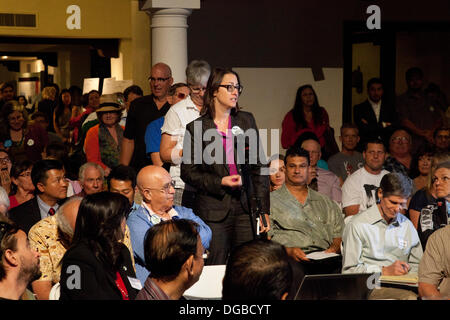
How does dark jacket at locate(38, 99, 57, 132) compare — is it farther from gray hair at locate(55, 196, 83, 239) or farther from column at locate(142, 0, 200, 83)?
gray hair at locate(55, 196, 83, 239)

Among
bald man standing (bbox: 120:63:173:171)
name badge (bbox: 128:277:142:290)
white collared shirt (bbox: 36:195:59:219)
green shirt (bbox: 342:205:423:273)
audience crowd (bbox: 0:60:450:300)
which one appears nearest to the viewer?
audience crowd (bbox: 0:60:450:300)

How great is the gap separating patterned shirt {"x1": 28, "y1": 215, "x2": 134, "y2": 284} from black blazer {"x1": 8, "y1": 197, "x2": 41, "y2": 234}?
66 centimetres

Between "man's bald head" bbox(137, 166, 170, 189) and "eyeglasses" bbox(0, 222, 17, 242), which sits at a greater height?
"man's bald head" bbox(137, 166, 170, 189)

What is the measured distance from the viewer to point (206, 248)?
402 centimetres

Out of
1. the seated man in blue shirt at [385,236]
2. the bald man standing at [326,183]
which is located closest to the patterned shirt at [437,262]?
the seated man in blue shirt at [385,236]

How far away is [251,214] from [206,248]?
12.0 inches

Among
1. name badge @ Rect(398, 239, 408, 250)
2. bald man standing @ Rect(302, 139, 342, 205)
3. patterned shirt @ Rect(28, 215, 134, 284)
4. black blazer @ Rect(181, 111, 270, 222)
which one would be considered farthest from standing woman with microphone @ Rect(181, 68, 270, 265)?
bald man standing @ Rect(302, 139, 342, 205)

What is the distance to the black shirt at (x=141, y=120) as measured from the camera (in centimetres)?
561

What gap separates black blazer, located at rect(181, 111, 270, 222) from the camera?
4.13 metres

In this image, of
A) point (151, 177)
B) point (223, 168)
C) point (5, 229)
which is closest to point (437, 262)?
point (223, 168)

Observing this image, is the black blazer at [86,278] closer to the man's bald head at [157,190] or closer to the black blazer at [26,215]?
the man's bald head at [157,190]

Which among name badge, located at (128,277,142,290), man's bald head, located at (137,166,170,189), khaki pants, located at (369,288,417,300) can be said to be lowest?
khaki pants, located at (369,288,417,300)

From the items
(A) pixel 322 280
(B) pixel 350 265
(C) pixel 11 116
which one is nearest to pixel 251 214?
(B) pixel 350 265

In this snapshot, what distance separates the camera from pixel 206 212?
4.18 meters
